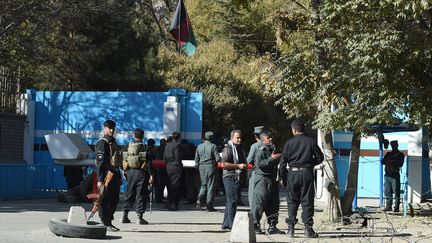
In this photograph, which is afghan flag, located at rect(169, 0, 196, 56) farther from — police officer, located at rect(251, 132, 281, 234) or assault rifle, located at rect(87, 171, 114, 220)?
assault rifle, located at rect(87, 171, 114, 220)

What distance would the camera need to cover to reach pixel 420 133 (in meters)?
20.9

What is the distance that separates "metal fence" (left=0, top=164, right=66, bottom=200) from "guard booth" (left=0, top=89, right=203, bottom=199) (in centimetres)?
187

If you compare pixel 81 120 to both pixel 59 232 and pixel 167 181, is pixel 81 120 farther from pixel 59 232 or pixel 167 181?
pixel 59 232

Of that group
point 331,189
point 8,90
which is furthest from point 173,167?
point 8,90

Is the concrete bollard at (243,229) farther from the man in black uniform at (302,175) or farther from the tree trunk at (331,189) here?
the tree trunk at (331,189)

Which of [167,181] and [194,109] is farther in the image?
[194,109]

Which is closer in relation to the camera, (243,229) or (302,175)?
(243,229)

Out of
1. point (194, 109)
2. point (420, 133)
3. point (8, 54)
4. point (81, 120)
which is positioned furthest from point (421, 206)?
point (8, 54)

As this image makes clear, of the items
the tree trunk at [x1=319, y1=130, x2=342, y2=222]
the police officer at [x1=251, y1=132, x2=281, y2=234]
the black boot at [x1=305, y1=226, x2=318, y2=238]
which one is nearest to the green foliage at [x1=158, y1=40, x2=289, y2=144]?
the tree trunk at [x1=319, y1=130, x2=342, y2=222]

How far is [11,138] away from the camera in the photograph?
1033 inches

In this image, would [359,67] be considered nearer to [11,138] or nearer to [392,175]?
[392,175]

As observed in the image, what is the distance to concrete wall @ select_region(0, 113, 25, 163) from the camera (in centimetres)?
2591

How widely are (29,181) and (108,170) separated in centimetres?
934

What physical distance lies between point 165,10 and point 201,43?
508 cm
